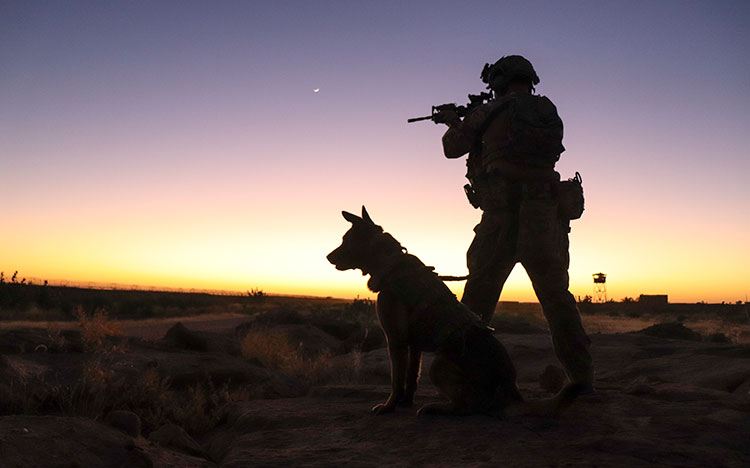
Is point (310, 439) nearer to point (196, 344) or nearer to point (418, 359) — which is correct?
point (418, 359)

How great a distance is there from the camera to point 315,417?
416cm

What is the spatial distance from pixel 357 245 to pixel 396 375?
3.71 ft

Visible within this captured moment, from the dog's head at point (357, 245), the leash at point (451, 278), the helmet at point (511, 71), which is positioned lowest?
the leash at point (451, 278)

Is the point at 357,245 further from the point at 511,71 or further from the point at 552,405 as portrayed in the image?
the point at 511,71

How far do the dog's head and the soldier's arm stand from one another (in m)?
1.04

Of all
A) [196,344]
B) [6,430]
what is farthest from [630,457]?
[196,344]

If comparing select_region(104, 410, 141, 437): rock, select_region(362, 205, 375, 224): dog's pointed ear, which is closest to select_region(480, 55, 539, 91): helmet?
select_region(362, 205, 375, 224): dog's pointed ear

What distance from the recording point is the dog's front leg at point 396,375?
402cm

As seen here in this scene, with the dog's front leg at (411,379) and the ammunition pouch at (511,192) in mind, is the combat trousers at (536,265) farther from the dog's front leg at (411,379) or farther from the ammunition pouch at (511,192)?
the dog's front leg at (411,379)

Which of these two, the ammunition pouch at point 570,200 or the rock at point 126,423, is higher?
the ammunition pouch at point 570,200

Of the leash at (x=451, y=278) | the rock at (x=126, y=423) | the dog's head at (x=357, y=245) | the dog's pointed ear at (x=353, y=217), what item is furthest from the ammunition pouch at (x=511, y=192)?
the rock at (x=126, y=423)

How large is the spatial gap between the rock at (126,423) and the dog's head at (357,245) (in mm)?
1978

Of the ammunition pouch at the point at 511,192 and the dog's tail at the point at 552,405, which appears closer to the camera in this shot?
the dog's tail at the point at 552,405

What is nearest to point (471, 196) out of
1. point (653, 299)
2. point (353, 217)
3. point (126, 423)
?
point (353, 217)
